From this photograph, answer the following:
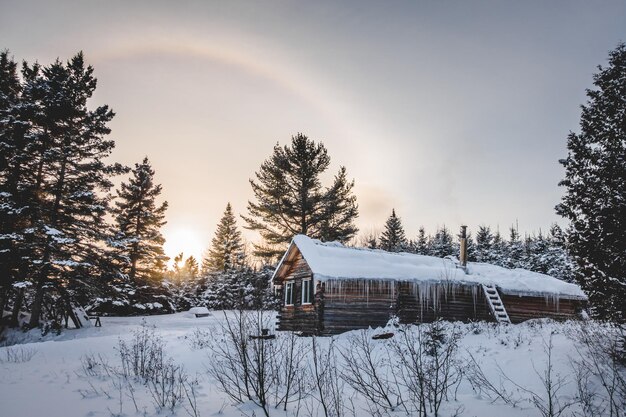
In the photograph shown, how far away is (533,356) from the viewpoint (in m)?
9.50

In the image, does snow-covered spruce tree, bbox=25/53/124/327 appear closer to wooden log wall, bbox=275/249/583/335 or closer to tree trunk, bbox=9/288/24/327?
tree trunk, bbox=9/288/24/327

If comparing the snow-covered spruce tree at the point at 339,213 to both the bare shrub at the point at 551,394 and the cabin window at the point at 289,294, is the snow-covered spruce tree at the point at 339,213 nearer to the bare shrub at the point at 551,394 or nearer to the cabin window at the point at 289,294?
the cabin window at the point at 289,294

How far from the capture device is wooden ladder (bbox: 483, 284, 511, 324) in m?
19.4

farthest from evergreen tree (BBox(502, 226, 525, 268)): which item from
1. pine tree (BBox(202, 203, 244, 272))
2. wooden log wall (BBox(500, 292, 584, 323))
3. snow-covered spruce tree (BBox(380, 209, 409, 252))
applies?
pine tree (BBox(202, 203, 244, 272))

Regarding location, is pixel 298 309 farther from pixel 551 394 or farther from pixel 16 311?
pixel 16 311

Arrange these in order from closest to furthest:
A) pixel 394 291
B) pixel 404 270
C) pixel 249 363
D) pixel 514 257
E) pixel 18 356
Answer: pixel 249 363 → pixel 18 356 → pixel 394 291 → pixel 404 270 → pixel 514 257

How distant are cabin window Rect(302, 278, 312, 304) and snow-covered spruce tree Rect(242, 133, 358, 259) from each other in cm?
1036

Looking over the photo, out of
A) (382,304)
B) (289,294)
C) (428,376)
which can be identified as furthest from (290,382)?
Answer: (289,294)

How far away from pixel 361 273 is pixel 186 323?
1586 centimetres

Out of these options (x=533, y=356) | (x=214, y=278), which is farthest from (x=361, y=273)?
(x=214, y=278)

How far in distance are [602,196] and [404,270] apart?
38.9 feet

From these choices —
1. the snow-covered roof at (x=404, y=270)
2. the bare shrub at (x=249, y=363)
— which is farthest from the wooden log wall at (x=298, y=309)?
the bare shrub at (x=249, y=363)

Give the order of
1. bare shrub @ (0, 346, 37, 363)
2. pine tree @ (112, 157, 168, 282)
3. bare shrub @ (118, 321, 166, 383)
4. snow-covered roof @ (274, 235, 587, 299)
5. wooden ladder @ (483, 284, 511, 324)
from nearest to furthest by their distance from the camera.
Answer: bare shrub @ (118, 321, 166, 383) → bare shrub @ (0, 346, 37, 363) → snow-covered roof @ (274, 235, 587, 299) → wooden ladder @ (483, 284, 511, 324) → pine tree @ (112, 157, 168, 282)

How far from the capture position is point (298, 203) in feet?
97.0
